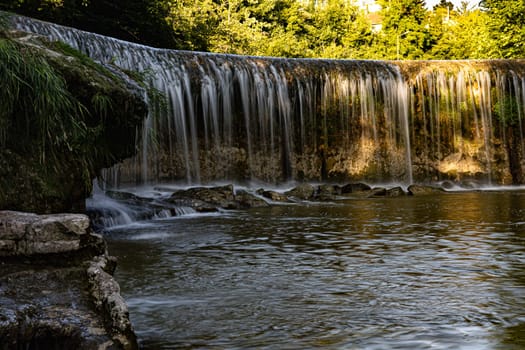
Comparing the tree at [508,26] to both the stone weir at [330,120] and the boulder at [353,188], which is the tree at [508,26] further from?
the boulder at [353,188]

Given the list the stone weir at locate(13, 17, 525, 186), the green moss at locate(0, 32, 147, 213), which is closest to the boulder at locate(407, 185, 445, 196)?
the stone weir at locate(13, 17, 525, 186)

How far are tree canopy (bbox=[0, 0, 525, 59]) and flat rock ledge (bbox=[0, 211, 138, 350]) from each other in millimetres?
12426

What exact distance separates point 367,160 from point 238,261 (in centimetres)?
1266

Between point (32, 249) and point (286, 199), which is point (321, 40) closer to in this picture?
point (286, 199)

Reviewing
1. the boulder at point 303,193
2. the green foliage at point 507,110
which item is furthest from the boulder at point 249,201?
the green foliage at point 507,110

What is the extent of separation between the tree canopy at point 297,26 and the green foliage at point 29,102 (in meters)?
10.5

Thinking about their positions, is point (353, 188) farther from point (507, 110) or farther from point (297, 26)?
point (297, 26)

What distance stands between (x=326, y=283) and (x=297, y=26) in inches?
1237

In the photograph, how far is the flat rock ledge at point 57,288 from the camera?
2779 millimetres

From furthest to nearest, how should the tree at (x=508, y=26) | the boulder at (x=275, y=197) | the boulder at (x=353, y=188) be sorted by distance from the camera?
the tree at (x=508, y=26) → the boulder at (x=353, y=188) → the boulder at (x=275, y=197)

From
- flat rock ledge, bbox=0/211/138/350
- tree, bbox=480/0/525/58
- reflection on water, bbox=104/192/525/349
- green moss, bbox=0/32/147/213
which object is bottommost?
reflection on water, bbox=104/192/525/349

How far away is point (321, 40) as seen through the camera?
35.9 m

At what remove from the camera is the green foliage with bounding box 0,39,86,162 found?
14.8 feet

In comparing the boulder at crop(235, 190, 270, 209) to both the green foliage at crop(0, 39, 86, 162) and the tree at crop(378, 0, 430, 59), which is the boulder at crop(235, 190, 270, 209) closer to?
the green foliage at crop(0, 39, 86, 162)
